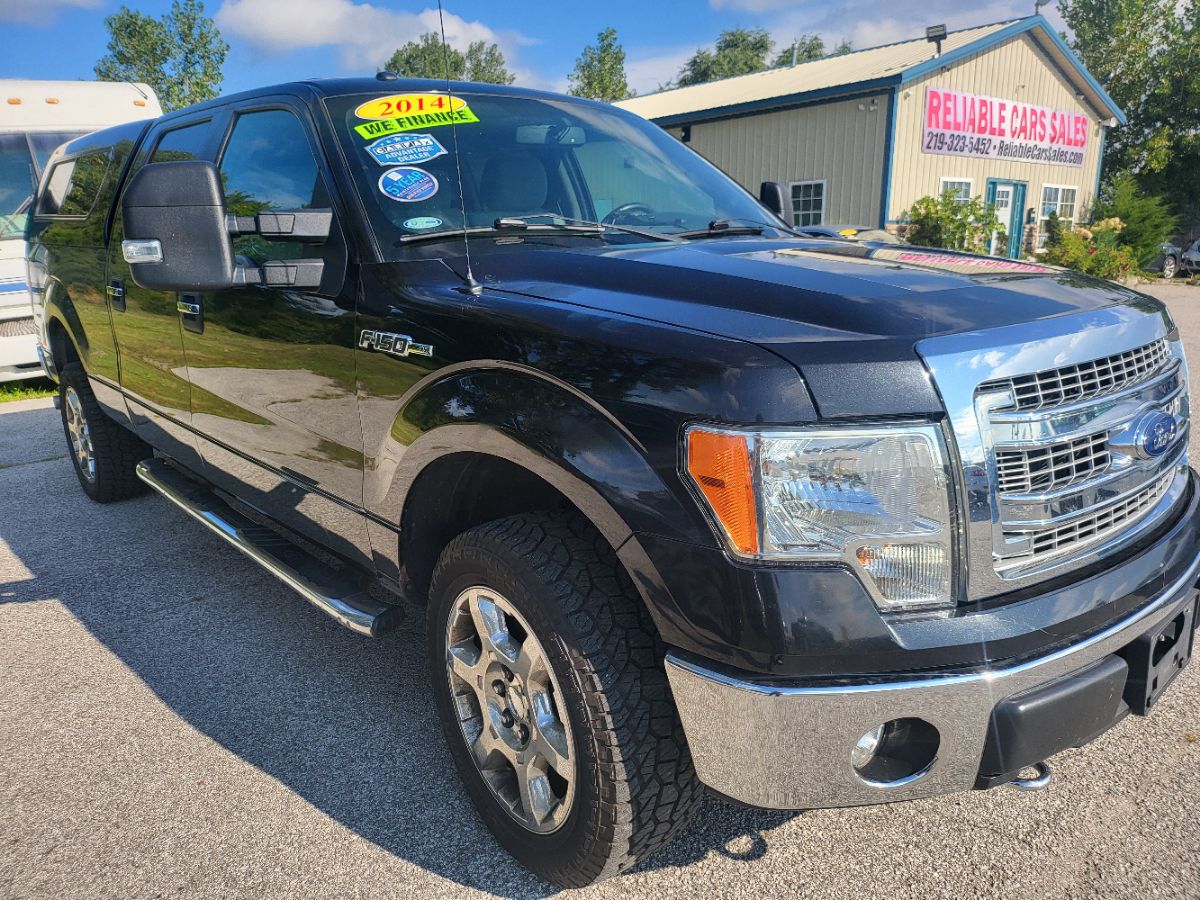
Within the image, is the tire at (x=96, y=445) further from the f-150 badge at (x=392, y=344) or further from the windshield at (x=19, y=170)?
the windshield at (x=19, y=170)

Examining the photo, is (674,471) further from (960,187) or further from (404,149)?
(960,187)

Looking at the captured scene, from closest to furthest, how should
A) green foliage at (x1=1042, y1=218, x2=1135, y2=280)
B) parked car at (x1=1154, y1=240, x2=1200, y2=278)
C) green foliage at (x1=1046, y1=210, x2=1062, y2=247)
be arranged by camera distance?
green foliage at (x1=1042, y1=218, x2=1135, y2=280) → green foliage at (x1=1046, y1=210, x2=1062, y2=247) → parked car at (x1=1154, y1=240, x2=1200, y2=278)

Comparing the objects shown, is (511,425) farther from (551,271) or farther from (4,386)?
(4,386)

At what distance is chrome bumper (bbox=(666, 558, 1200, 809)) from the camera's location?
1615mm

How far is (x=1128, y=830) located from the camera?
90.0 inches

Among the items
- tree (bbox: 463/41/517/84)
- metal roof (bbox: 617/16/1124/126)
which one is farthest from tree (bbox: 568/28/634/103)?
tree (bbox: 463/41/517/84)

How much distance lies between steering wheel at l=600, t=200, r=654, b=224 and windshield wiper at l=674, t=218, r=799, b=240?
0.18 metres

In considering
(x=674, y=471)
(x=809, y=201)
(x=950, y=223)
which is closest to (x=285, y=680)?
(x=674, y=471)

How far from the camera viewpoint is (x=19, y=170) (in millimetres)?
8883

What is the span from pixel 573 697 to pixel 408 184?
160 cm

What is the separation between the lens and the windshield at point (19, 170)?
347 inches

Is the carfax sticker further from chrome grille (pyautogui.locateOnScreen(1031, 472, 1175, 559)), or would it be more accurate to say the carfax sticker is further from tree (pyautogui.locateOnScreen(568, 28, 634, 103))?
tree (pyautogui.locateOnScreen(568, 28, 634, 103))

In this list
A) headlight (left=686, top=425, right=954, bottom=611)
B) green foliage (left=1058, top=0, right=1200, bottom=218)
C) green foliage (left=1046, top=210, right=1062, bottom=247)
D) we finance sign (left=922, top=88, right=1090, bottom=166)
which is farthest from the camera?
green foliage (left=1058, top=0, right=1200, bottom=218)

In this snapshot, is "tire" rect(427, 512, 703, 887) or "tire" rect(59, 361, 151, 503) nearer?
"tire" rect(427, 512, 703, 887)
